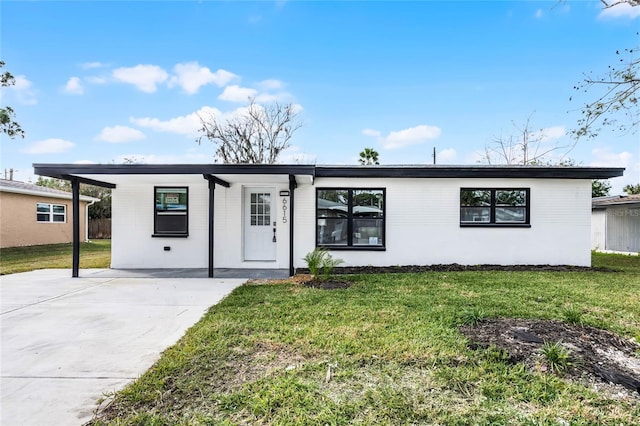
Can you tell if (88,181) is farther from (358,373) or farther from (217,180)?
(358,373)

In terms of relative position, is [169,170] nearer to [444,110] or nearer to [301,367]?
[301,367]

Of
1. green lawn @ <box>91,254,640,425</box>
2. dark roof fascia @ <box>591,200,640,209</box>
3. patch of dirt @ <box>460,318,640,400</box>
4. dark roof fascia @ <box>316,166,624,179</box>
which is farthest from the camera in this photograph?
dark roof fascia @ <box>591,200,640,209</box>

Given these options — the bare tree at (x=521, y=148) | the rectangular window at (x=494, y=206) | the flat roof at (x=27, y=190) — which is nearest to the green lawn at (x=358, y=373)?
the rectangular window at (x=494, y=206)

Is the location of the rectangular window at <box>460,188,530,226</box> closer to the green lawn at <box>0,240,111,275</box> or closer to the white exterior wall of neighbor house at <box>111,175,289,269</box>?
the white exterior wall of neighbor house at <box>111,175,289,269</box>

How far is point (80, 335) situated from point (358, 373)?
3462mm

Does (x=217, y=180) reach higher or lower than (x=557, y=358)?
higher

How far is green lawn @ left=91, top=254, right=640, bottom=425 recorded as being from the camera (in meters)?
2.32

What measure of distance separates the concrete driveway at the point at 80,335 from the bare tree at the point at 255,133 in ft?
61.5

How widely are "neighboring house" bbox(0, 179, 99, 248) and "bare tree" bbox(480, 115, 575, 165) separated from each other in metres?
26.6

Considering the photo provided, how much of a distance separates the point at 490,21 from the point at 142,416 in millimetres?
13256

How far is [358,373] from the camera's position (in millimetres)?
2910

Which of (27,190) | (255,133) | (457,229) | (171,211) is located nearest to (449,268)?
(457,229)

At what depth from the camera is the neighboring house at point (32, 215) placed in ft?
49.6

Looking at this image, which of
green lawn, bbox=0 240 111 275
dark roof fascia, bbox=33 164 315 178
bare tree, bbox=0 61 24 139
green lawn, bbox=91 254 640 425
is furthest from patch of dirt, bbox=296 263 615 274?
bare tree, bbox=0 61 24 139
